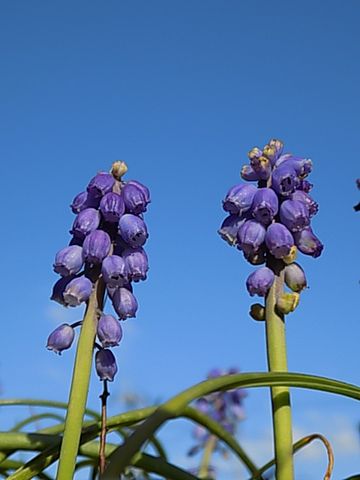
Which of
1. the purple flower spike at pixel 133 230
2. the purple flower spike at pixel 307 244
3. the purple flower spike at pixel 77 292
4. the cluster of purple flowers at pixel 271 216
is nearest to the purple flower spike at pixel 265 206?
the cluster of purple flowers at pixel 271 216

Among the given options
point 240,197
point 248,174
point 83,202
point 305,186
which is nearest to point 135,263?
point 83,202

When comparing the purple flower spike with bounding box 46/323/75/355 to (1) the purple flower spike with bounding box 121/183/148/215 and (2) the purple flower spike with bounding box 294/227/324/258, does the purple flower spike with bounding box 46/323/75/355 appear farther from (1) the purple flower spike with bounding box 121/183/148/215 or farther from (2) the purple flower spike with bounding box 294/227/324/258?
(2) the purple flower spike with bounding box 294/227/324/258

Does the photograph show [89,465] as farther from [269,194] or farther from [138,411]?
[269,194]

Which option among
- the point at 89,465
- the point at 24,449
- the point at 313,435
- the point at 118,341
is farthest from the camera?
the point at 89,465

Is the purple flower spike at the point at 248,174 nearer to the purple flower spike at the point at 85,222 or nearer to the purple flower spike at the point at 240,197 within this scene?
the purple flower spike at the point at 240,197

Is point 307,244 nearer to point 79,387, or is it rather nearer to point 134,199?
point 134,199

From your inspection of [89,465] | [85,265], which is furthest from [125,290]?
[89,465]
